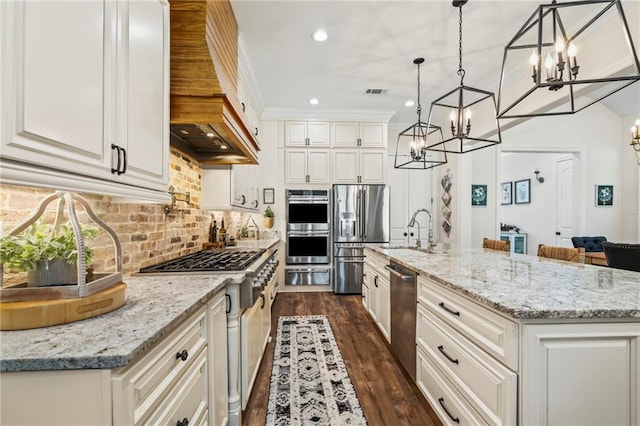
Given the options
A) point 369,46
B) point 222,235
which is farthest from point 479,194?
point 222,235

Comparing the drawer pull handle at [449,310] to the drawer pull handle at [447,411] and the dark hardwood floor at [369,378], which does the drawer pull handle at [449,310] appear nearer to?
the drawer pull handle at [447,411]

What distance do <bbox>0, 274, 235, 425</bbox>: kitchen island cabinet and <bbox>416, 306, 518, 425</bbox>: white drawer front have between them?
4.04 feet

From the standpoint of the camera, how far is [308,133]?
4.96 m

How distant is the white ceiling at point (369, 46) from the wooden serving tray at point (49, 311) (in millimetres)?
2530

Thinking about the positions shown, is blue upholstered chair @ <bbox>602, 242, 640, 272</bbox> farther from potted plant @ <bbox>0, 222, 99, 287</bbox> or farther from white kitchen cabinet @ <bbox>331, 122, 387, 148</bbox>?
potted plant @ <bbox>0, 222, 99, 287</bbox>

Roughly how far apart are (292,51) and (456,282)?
2.89 metres

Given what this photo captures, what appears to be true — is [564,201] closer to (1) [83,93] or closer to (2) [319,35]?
(2) [319,35]

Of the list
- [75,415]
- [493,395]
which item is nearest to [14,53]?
[75,415]

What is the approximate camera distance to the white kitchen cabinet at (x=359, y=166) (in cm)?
497

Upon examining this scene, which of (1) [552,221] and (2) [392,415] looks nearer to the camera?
(2) [392,415]

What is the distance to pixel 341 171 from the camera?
4973 mm

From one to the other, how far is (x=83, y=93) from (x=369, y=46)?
112 inches

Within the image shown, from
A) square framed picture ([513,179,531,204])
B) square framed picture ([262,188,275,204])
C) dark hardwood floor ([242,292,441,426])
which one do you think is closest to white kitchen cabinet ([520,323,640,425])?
dark hardwood floor ([242,292,441,426])

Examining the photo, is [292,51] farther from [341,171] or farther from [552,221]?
[552,221]
